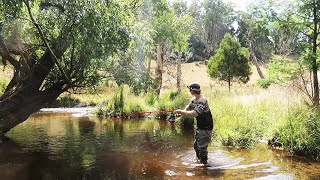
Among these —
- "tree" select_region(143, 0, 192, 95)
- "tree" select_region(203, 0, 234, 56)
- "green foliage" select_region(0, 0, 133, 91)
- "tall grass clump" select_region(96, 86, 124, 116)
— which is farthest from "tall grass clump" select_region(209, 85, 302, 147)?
"tree" select_region(203, 0, 234, 56)

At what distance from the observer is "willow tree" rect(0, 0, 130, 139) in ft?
26.9

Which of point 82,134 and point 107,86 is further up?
point 107,86

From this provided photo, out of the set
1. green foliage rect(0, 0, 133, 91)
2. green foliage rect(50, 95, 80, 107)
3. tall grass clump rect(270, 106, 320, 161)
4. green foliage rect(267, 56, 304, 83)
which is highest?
green foliage rect(0, 0, 133, 91)

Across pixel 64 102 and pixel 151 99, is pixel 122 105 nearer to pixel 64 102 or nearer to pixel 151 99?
pixel 151 99

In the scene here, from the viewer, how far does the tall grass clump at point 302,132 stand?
28.7ft

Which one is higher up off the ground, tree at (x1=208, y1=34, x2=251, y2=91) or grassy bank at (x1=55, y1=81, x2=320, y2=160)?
tree at (x1=208, y1=34, x2=251, y2=91)

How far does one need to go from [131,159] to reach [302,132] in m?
4.43

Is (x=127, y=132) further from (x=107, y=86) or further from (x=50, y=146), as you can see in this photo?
(x=107, y=86)

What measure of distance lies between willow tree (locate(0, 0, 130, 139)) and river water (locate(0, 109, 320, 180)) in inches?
61.6

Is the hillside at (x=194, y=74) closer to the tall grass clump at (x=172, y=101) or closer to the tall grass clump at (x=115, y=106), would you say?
the tall grass clump at (x=115, y=106)

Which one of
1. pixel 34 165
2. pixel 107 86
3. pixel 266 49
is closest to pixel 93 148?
pixel 34 165

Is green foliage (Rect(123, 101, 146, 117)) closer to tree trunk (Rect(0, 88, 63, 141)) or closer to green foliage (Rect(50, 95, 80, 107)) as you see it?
green foliage (Rect(50, 95, 80, 107))

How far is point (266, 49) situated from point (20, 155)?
49.1 metres

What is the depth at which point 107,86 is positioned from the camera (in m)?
34.2
